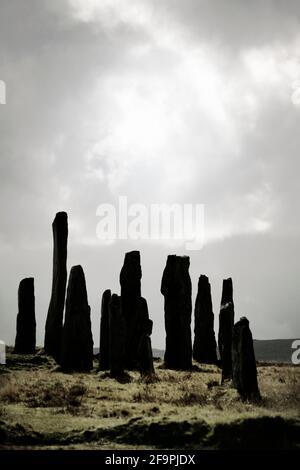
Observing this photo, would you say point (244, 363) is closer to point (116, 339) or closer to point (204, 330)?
point (116, 339)

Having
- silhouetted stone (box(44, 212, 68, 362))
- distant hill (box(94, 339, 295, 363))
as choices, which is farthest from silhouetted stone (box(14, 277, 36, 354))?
distant hill (box(94, 339, 295, 363))

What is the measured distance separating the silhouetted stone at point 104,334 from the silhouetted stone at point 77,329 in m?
0.59

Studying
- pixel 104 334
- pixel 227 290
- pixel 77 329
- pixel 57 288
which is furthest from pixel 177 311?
pixel 57 288

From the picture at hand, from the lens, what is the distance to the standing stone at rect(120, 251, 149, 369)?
2666cm

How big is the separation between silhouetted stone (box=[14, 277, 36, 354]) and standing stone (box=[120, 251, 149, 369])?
5446mm

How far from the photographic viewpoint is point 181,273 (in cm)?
2855

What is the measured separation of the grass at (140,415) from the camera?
976cm

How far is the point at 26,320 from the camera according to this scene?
28859mm

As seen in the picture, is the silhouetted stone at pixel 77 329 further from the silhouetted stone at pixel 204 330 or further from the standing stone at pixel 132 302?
the silhouetted stone at pixel 204 330

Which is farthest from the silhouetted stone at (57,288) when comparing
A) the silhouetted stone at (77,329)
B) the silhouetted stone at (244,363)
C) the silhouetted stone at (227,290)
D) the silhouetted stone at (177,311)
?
the silhouetted stone at (244,363)

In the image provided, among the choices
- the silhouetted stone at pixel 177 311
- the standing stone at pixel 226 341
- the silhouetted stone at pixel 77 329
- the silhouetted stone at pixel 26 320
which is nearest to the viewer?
the standing stone at pixel 226 341

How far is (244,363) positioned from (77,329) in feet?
33.4

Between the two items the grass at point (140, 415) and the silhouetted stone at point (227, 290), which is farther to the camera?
the silhouetted stone at point (227, 290)
